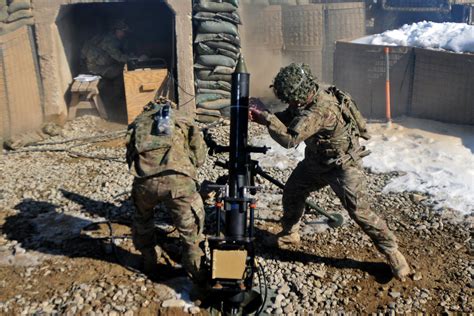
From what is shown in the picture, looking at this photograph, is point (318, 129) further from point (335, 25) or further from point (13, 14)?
point (335, 25)

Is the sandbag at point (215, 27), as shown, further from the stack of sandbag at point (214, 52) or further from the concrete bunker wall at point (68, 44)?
the concrete bunker wall at point (68, 44)

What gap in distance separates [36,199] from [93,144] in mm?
2475


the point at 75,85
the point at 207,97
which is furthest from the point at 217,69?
the point at 75,85

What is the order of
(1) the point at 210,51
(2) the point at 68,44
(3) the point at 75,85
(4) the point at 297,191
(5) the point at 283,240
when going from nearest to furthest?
(4) the point at 297,191
(5) the point at 283,240
(1) the point at 210,51
(3) the point at 75,85
(2) the point at 68,44

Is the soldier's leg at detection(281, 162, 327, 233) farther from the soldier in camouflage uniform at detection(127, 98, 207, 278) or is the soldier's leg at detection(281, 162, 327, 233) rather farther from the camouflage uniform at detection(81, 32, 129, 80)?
the camouflage uniform at detection(81, 32, 129, 80)

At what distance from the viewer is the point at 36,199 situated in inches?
268

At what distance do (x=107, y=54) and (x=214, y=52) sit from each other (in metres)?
2.54

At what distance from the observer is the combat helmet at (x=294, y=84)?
4.52 meters

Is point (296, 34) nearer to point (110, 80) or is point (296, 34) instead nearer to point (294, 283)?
point (110, 80)

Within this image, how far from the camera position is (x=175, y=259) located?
5324 mm

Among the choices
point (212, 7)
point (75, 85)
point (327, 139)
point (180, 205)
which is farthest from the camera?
point (75, 85)

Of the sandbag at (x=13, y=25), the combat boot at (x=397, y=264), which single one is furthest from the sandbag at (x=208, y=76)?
the combat boot at (x=397, y=264)

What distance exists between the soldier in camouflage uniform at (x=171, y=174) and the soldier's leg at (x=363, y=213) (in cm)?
133

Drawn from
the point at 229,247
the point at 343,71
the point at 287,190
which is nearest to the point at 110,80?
the point at 343,71
